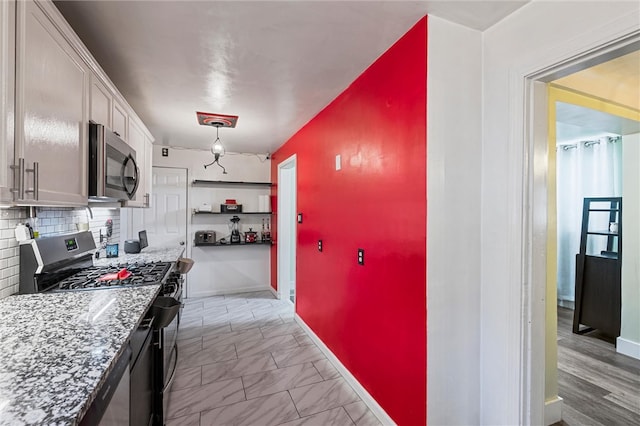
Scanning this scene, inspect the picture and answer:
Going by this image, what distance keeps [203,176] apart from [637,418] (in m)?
5.18

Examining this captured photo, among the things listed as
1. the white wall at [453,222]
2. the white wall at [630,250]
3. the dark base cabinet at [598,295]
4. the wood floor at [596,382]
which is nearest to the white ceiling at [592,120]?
the white wall at [630,250]

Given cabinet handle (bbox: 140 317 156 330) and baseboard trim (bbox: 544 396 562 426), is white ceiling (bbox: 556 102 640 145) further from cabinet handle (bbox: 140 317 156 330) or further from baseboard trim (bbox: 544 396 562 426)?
cabinet handle (bbox: 140 317 156 330)

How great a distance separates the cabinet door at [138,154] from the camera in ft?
8.68

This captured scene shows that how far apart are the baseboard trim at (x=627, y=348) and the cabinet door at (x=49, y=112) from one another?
4.56m

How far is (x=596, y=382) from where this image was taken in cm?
237

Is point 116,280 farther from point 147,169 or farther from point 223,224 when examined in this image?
point 223,224

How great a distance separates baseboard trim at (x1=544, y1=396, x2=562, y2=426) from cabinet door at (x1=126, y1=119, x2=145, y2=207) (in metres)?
3.53

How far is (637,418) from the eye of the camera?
197 cm

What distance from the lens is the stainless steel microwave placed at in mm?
1670

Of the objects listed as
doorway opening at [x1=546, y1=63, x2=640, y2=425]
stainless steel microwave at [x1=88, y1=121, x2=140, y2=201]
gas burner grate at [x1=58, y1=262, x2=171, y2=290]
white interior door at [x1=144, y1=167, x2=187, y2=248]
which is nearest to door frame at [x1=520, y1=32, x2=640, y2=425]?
doorway opening at [x1=546, y1=63, x2=640, y2=425]

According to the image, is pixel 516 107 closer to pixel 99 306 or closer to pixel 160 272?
pixel 99 306

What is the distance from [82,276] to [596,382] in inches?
152

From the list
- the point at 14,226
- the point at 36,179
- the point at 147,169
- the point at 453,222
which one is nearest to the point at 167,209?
the point at 147,169

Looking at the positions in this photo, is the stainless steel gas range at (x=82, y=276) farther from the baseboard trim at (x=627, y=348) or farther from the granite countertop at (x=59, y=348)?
the baseboard trim at (x=627, y=348)
